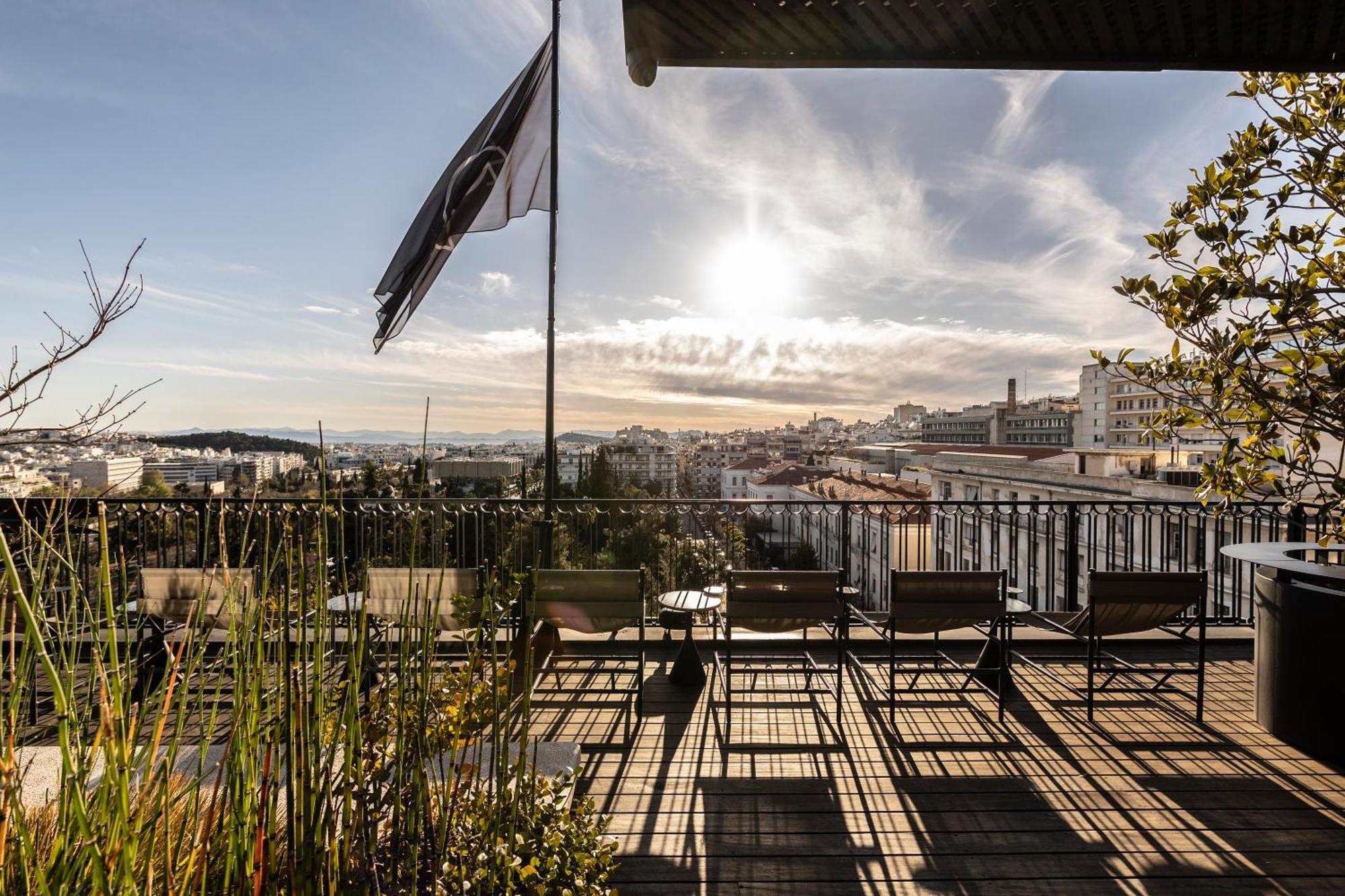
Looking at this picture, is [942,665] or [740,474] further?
[740,474]

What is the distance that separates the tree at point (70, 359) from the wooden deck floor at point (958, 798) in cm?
308

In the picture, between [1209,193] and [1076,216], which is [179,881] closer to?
[1209,193]

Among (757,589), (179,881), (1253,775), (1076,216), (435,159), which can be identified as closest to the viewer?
(179,881)

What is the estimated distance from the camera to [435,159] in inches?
209

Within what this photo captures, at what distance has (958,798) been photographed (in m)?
2.93

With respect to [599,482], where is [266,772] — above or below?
above

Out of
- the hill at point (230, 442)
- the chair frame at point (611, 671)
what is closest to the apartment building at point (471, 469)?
the chair frame at point (611, 671)

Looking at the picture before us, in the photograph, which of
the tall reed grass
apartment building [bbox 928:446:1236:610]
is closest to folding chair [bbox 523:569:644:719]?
the tall reed grass

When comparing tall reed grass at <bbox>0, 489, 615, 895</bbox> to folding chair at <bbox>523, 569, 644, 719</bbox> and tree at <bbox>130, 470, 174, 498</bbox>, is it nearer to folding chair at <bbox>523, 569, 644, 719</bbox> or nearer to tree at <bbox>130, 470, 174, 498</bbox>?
folding chair at <bbox>523, 569, 644, 719</bbox>

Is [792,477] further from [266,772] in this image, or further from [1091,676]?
[266,772]

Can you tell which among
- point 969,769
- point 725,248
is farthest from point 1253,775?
point 725,248

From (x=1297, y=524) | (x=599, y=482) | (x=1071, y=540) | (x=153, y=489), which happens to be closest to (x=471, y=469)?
(x=153, y=489)

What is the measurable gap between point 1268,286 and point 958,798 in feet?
9.77

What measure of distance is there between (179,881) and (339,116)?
8923 mm
